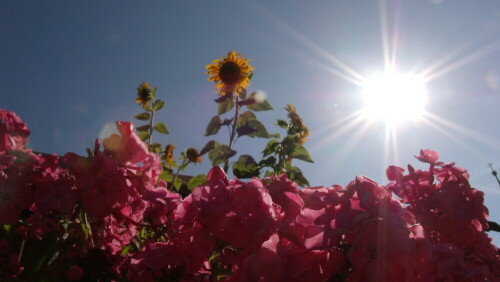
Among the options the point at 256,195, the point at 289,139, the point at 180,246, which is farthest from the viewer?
the point at 289,139

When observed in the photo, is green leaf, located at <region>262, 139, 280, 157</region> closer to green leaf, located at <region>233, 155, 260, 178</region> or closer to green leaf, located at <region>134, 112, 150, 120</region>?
green leaf, located at <region>233, 155, 260, 178</region>

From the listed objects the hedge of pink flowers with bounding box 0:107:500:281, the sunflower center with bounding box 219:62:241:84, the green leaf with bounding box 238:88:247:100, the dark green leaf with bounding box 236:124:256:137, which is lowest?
the hedge of pink flowers with bounding box 0:107:500:281

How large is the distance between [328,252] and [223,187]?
34cm

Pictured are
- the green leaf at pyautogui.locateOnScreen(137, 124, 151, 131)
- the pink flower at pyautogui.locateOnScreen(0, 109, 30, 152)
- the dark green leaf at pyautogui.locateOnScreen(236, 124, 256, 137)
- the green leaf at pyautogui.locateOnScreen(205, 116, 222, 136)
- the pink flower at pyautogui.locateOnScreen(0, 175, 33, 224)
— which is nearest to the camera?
the pink flower at pyautogui.locateOnScreen(0, 175, 33, 224)

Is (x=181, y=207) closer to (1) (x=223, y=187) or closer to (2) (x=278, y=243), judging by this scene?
(1) (x=223, y=187)

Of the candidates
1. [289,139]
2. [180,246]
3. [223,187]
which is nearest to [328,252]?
[223,187]

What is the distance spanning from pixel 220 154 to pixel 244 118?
420 mm

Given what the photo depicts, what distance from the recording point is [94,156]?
1.08m

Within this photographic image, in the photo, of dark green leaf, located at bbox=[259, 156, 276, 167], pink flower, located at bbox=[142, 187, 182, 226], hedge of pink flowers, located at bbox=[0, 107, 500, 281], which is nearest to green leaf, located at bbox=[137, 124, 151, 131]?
dark green leaf, located at bbox=[259, 156, 276, 167]

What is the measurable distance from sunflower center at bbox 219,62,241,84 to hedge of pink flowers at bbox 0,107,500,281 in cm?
258

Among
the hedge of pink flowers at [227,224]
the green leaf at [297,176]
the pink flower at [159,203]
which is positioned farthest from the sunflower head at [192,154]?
the pink flower at [159,203]

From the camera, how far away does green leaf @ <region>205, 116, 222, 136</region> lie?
9.84 feet

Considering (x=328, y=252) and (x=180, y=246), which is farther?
(x=180, y=246)

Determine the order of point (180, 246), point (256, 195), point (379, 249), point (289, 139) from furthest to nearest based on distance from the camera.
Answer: point (289, 139) → point (180, 246) → point (256, 195) → point (379, 249)
